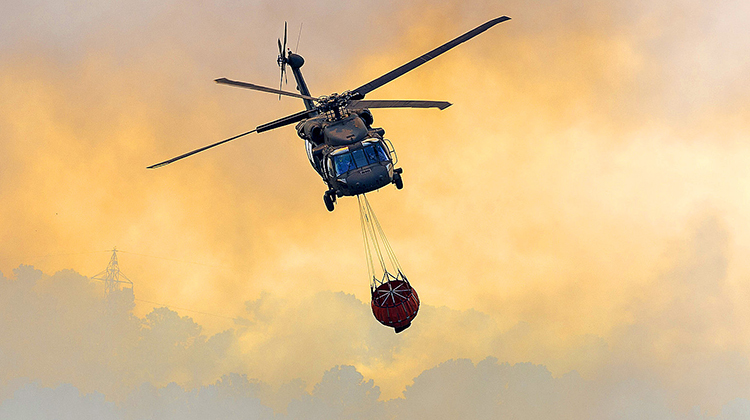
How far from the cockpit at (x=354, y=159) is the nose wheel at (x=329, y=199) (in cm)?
210

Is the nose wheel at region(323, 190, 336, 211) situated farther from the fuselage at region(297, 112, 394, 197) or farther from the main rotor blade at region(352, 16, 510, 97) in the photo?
the main rotor blade at region(352, 16, 510, 97)

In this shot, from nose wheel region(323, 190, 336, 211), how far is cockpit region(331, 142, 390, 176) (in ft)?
6.89

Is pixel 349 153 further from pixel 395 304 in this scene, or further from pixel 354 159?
pixel 395 304

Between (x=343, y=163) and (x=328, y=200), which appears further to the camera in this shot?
(x=328, y=200)

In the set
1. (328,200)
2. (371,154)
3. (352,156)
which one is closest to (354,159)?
(352,156)

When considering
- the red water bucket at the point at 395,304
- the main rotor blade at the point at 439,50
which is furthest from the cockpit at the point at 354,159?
the red water bucket at the point at 395,304

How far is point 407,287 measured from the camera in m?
37.8

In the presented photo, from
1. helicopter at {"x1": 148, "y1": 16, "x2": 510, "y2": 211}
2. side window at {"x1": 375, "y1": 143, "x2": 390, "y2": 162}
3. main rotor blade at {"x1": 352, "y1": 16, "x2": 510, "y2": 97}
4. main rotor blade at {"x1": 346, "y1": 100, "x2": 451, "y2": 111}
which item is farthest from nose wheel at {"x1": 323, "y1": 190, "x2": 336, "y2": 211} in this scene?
main rotor blade at {"x1": 352, "y1": 16, "x2": 510, "y2": 97}

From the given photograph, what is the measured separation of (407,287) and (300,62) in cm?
2422

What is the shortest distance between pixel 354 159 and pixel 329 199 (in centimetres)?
363

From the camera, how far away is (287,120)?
41938 mm

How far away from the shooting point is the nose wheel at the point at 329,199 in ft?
129

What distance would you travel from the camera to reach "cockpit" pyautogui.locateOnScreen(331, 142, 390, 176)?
3772 cm

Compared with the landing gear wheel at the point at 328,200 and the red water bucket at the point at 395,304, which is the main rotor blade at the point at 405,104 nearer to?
the landing gear wheel at the point at 328,200
